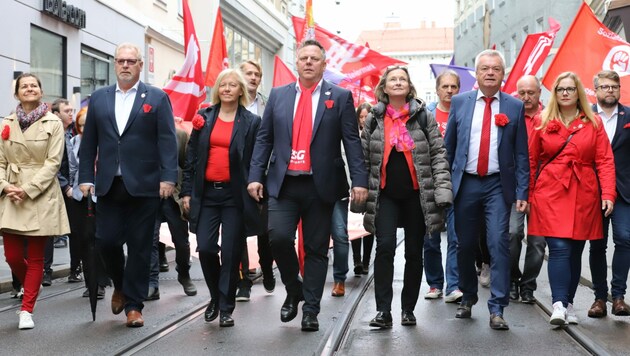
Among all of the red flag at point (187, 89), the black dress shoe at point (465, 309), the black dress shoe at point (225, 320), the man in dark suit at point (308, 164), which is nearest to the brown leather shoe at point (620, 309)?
the black dress shoe at point (465, 309)

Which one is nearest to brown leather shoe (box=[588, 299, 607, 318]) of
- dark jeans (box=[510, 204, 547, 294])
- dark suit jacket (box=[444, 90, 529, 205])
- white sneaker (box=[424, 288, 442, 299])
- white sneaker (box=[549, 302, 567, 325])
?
white sneaker (box=[549, 302, 567, 325])

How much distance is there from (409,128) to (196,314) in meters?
2.37

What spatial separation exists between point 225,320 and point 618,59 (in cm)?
589

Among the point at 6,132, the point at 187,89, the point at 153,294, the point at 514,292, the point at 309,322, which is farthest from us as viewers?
the point at 187,89

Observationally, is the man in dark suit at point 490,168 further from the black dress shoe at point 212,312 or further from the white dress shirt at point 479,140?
the black dress shoe at point 212,312

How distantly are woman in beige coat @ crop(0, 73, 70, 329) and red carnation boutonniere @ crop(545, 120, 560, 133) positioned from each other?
3910mm

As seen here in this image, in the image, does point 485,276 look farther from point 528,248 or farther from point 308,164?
point 308,164

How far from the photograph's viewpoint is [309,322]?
713 cm

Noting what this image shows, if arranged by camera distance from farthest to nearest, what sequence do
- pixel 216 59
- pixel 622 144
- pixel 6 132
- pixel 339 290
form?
pixel 216 59 < pixel 339 290 < pixel 622 144 < pixel 6 132

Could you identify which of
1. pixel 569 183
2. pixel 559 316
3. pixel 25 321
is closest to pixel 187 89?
pixel 25 321

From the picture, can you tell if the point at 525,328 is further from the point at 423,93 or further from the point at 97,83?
the point at 423,93

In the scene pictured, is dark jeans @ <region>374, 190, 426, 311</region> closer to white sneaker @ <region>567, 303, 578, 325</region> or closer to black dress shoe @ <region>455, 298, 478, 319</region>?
black dress shoe @ <region>455, 298, 478, 319</region>

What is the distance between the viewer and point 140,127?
7508 millimetres

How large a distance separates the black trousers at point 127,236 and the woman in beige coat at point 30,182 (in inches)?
20.1
